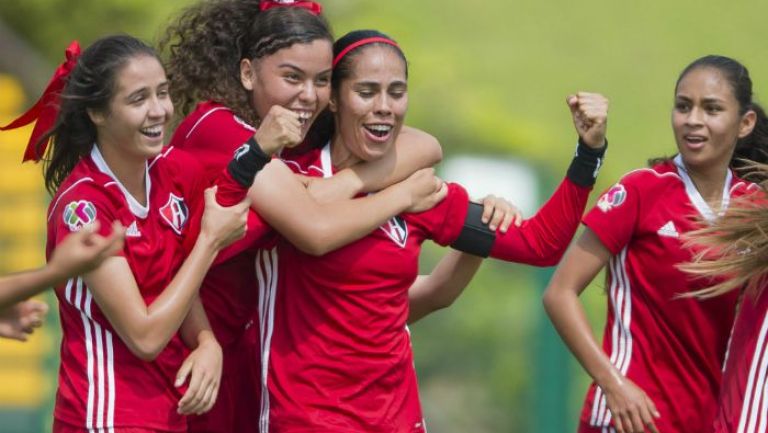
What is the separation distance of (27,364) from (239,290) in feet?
12.2

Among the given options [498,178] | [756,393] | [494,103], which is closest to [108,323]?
[756,393]

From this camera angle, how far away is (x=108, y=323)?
14.2 ft

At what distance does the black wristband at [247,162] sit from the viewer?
4.27m

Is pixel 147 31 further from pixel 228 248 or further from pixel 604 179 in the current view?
pixel 228 248

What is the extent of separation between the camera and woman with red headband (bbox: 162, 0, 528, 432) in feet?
14.5

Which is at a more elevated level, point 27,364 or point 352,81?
point 352,81

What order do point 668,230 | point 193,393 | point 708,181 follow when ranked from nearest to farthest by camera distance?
point 193,393 → point 668,230 → point 708,181

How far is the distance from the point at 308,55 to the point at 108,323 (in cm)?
100

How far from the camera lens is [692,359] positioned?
4.74m

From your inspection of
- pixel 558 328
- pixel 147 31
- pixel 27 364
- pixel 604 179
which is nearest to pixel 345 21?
pixel 147 31

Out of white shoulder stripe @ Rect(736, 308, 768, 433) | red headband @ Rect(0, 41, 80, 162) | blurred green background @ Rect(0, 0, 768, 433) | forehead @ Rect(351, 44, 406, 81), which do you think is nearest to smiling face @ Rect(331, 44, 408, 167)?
forehead @ Rect(351, 44, 406, 81)

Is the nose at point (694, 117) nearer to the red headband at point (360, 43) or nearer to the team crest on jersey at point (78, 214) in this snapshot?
the red headband at point (360, 43)

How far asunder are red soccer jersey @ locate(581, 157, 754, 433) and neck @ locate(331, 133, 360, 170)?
30.3 inches

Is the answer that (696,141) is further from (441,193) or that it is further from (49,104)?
(49,104)
